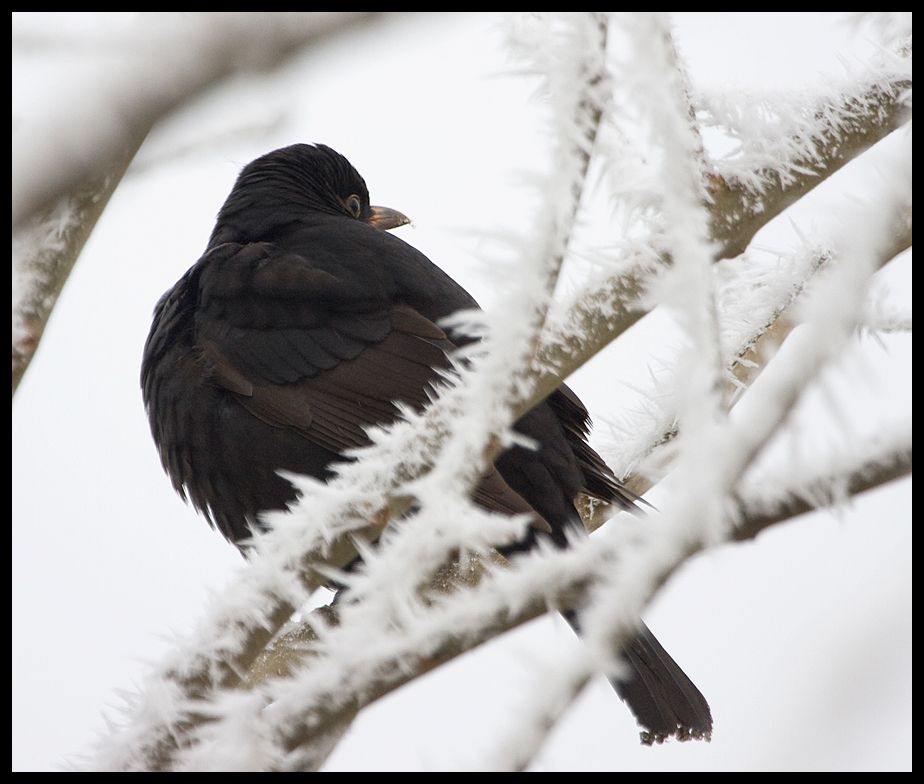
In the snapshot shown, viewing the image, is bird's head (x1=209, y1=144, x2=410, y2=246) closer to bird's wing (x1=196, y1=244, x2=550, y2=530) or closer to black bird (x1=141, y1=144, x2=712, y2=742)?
black bird (x1=141, y1=144, x2=712, y2=742)

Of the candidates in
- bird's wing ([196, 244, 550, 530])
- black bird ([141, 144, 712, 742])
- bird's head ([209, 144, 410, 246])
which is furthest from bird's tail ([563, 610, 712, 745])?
bird's head ([209, 144, 410, 246])

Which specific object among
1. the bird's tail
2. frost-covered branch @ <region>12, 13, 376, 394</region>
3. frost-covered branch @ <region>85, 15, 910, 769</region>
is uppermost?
frost-covered branch @ <region>12, 13, 376, 394</region>

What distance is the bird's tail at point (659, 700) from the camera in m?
2.13

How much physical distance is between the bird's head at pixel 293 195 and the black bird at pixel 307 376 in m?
0.21

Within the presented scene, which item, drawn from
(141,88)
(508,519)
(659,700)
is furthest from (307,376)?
(141,88)

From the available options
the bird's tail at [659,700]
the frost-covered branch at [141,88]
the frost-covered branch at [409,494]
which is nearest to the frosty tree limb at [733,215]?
the frost-covered branch at [409,494]

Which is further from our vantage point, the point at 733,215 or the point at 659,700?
the point at 659,700

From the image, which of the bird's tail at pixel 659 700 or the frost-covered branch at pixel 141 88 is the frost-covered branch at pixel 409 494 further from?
the bird's tail at pixel 659 700

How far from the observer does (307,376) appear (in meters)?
2.54

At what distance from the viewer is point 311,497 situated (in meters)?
1.31

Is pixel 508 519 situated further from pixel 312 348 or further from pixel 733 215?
pixel 312 348

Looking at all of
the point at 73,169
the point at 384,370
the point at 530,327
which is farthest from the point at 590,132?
the point at 384,370

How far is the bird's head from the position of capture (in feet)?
10.2

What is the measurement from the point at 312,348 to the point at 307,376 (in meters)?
0.09
